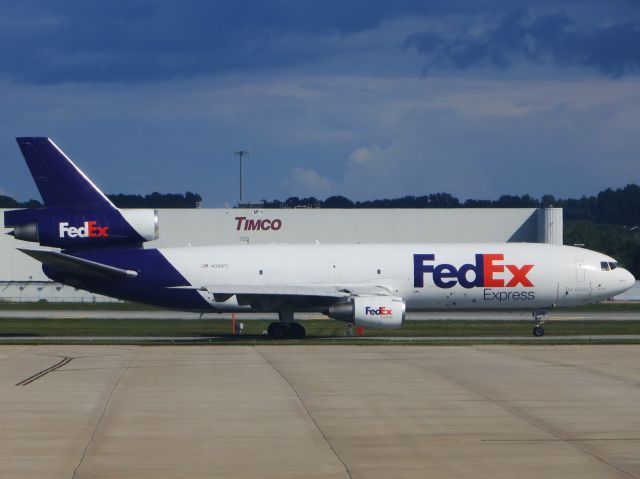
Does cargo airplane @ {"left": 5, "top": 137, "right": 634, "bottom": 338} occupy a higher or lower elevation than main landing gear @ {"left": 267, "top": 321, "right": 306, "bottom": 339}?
higher

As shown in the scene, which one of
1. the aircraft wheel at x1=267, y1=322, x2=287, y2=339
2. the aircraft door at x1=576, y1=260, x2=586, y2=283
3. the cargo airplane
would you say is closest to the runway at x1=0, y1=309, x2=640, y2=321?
the cargo airplane

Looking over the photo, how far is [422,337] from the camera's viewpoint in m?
45.6

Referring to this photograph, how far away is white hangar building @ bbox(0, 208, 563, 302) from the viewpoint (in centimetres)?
8850

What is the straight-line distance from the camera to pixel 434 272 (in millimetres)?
44812

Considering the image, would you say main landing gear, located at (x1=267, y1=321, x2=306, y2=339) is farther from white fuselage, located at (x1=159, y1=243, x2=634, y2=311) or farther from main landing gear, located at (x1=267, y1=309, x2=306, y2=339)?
white fuselage, located at (x1=159, y1=243, x2=634, y2=311)

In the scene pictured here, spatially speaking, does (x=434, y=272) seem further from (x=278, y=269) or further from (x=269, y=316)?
(x=269, y=316)
